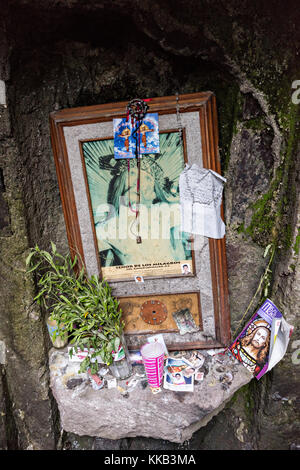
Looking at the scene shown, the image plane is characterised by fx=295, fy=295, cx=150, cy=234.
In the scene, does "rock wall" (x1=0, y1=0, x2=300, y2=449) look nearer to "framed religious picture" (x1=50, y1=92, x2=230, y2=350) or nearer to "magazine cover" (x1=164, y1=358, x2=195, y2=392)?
"framed religious picture" (x1=50, y1=92, x2=230, y2=350)

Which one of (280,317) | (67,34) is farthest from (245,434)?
(67,34)

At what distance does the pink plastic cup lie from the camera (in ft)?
5.48

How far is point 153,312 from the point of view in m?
1.95

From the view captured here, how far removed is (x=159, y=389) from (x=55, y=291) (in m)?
0.88

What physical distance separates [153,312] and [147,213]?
664 millimetres

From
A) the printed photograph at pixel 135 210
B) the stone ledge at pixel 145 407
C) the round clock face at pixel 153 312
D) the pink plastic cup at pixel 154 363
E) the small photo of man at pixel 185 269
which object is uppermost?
the printed photograph at pixel 135 210

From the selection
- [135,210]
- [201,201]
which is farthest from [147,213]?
[201,201]

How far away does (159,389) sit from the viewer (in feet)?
5.81

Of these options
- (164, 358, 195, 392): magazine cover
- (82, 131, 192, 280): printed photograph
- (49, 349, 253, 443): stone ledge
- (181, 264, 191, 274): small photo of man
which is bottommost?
(49, 349, 253, 443): stone ledge

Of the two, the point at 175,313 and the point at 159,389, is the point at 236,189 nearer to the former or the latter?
the point at 175,313

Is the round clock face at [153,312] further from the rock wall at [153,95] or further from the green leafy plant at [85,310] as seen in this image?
the rock wall at [153,95]

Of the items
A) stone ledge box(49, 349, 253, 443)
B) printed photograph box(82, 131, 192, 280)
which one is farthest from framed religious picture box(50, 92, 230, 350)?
stone ledge box(49, 349, 253, 443)

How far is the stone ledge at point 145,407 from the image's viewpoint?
1.67 meters

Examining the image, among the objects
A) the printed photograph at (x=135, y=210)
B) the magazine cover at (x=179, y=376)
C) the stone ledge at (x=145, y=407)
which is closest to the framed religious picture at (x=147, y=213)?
the printed photograph at (x=135, y=210)
